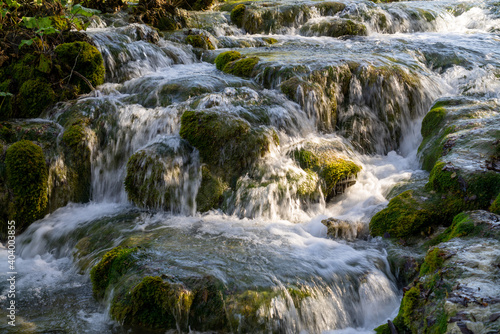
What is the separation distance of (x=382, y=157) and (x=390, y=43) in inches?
235

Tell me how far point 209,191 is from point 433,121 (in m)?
4.81

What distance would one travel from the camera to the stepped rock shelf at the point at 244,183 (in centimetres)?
431

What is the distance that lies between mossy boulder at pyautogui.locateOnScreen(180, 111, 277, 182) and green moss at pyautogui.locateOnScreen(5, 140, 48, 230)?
8.84 feet

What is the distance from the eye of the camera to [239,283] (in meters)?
4.57

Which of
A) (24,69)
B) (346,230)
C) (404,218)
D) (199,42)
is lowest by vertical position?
(346,230)

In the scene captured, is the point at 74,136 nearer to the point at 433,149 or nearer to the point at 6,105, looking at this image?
the point at 6,105

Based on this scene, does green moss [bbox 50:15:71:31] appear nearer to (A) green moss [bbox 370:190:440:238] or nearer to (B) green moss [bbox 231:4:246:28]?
(B) green moss [bbox 231:4:246:28]

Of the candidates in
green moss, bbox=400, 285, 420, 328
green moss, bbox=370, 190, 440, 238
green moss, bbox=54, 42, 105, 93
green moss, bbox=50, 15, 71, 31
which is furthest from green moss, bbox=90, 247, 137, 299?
green moss, bbox=50, 15, 71, 31

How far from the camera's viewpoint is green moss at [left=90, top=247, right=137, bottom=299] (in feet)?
15.9

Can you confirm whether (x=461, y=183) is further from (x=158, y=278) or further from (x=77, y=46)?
(x=77, y=46)

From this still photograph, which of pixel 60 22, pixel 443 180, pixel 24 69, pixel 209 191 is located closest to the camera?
pixel 443 180

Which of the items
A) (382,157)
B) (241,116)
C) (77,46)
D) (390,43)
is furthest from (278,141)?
(390,43)

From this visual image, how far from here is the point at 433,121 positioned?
8.23 meters

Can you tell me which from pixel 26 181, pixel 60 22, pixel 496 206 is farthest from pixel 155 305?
pixel 60 22
